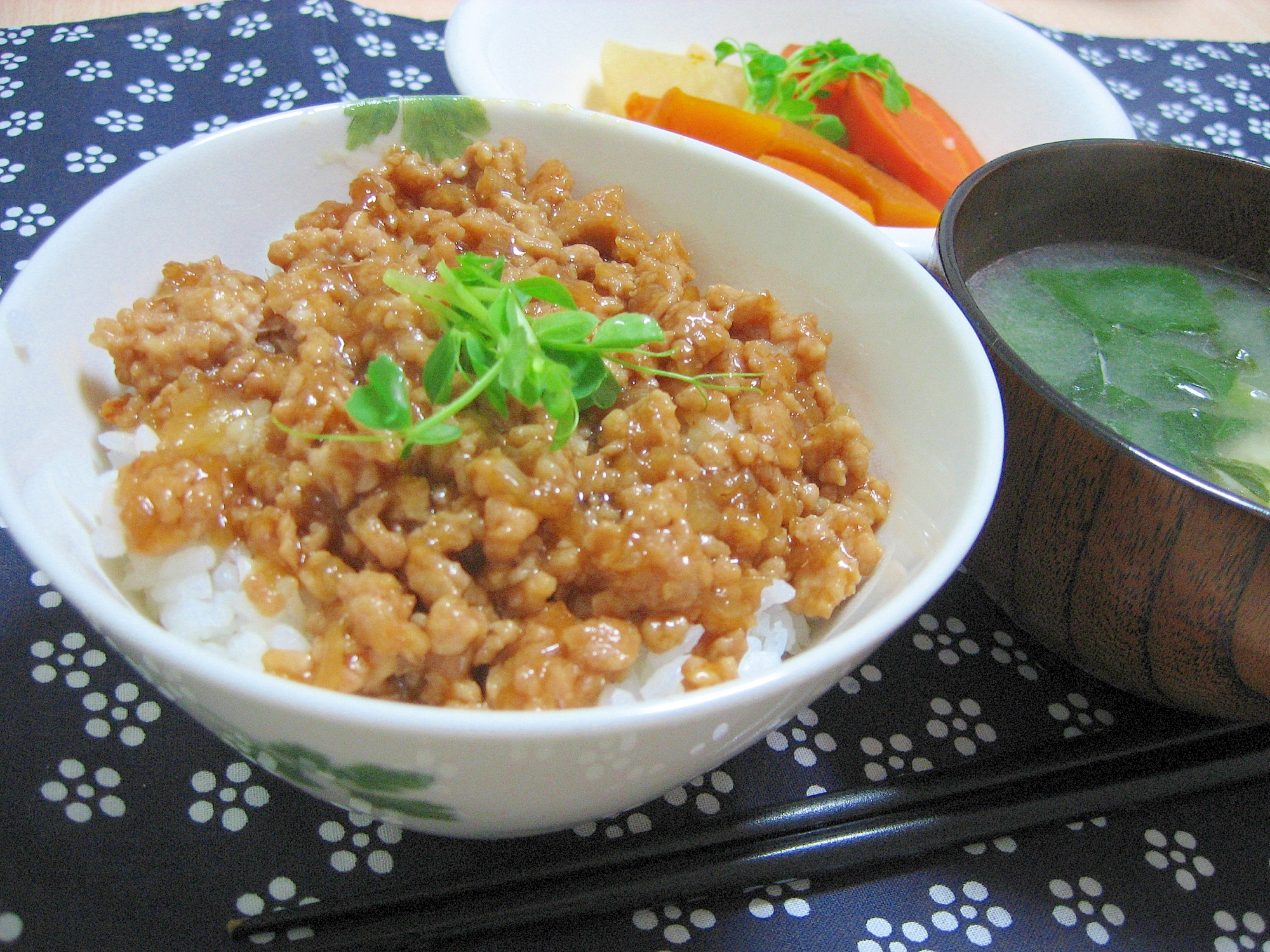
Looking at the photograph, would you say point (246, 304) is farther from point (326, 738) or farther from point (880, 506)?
point (880, 506)

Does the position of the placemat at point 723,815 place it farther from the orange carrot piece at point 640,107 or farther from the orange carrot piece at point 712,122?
the orange carrot piece at point 640,107

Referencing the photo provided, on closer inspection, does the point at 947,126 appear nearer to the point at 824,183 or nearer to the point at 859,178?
the point at 859,178

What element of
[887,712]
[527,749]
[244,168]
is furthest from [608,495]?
[244,168]

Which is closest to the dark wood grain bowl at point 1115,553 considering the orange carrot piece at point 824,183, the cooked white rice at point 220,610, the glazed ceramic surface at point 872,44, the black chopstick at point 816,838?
the black chopstick at point 816,838

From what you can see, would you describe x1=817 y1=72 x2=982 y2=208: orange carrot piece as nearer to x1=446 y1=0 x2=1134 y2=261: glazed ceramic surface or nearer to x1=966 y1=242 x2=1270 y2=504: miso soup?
x1=446 y1=0 x2=1134 y2=261: glazed ceramic surface

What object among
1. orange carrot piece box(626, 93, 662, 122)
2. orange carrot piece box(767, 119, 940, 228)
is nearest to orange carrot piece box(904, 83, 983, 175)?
orange carrot piece box(767, 119, 940, 228)

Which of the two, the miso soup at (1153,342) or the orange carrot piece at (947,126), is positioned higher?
the miso soup at (1153,342)
